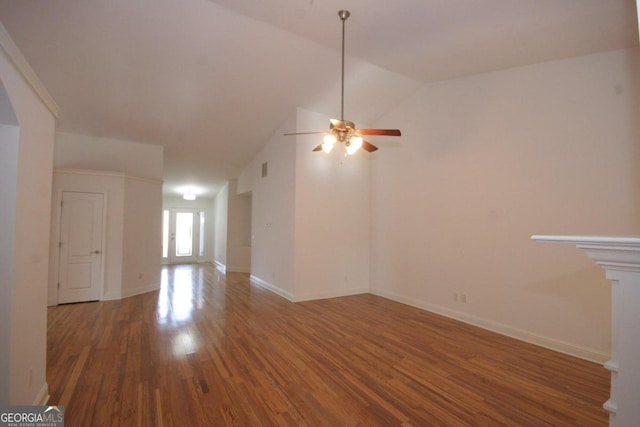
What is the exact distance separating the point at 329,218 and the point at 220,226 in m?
5.89

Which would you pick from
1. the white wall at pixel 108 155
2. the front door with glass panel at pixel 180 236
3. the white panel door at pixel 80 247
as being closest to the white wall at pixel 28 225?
the white panel door at pixel 80 247

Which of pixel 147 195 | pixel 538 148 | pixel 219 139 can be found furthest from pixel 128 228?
pixel 538 148

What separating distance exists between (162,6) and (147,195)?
3957 millimetres

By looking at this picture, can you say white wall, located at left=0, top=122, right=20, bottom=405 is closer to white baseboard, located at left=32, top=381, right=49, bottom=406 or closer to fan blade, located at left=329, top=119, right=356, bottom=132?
white baseboard, located at left=32, top=381, right=49, bottom=406

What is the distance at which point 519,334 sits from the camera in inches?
143

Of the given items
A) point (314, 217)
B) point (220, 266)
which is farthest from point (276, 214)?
point (220, 266)

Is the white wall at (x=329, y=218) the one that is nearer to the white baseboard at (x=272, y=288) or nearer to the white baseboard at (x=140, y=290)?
the white baseboard at (x=272, y=288)

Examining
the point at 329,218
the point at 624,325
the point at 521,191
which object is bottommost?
the point at 624,325

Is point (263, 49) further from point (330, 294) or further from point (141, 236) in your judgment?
point (141, 236)

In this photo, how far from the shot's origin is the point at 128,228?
5.75 meters

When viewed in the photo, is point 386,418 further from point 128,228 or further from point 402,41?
point 128,228

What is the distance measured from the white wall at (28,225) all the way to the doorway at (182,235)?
9361mm

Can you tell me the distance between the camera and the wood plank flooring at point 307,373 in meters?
2.16

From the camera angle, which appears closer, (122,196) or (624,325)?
(624,325)
